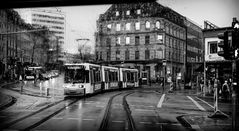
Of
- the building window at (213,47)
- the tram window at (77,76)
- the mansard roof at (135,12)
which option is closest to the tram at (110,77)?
the tram window at (77,76)

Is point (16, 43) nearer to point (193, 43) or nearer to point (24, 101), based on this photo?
point (24, 101)

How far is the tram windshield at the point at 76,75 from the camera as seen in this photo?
2505 cm

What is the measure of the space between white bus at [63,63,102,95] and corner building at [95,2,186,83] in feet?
131

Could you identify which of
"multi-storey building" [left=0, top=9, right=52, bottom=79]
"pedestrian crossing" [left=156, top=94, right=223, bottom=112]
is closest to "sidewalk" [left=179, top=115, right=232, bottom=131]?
"pedestrian crossing" [left=156, top=94, right=223, bottom=112]

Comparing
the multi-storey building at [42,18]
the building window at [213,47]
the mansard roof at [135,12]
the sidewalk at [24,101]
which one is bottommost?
the sidewalk at [24,101]

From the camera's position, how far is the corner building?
6656 cm

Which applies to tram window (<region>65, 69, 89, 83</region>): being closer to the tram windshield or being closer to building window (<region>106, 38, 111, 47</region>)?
the tram windshield

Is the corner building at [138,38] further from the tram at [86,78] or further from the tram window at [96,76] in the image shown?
the tram window at [96,76]

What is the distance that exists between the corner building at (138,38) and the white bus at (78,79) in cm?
3991

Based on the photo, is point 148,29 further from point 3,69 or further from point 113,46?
point 3,69

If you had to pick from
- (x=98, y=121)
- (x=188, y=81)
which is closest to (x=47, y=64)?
(x=188, y=81)

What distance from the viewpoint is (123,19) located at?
226ft

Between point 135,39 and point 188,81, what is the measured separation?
986 inches

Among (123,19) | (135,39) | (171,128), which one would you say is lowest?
(171,128)
